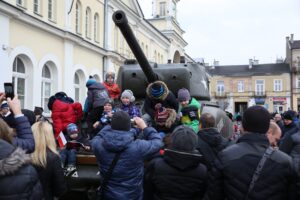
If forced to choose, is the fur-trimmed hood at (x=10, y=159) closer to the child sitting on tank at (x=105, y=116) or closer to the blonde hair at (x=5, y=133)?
the blonde hair at (x=5, y=133)

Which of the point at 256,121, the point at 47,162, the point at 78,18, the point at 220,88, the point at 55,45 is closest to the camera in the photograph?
the point at 256,121

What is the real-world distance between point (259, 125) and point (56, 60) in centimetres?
Answer: 1558

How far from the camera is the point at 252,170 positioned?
3168 mm

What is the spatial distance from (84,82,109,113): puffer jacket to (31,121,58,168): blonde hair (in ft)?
9.06

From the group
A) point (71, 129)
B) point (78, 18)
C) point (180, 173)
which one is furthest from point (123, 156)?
point (78, 18)

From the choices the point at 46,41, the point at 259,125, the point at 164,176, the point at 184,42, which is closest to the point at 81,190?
the point at 164,176

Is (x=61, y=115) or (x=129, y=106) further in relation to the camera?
(x=61, y=115)

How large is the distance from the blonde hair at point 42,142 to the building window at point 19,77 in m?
11.9

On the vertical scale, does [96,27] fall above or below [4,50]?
above

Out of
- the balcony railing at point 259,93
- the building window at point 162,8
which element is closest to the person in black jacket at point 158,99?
the building window at point 162,8

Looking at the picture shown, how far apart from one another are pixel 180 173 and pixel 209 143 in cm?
108

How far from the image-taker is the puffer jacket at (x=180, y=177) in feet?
12.3

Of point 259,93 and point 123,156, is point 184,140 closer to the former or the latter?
point 123,156

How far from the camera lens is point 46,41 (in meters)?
17.3
